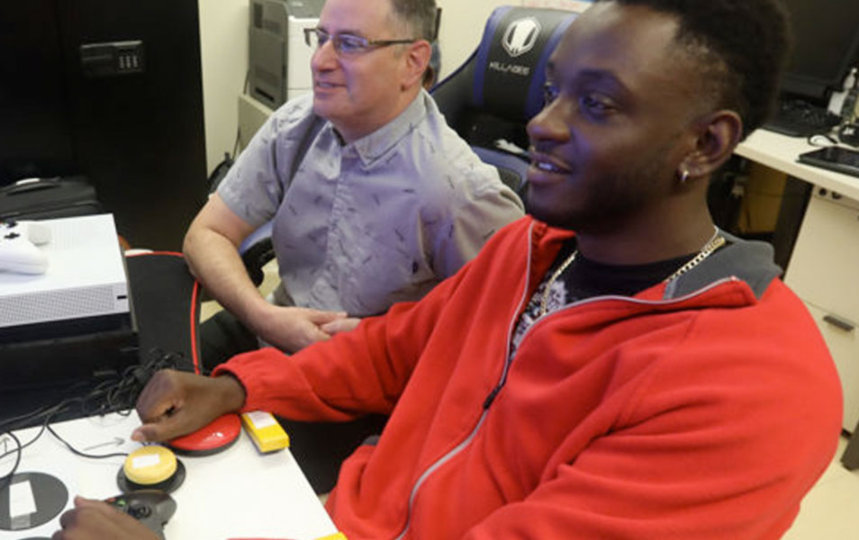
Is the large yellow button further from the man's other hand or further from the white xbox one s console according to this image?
the man's other hand

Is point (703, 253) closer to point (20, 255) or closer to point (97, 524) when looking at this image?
point (97, 524)

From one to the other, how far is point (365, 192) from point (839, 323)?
4.95ft

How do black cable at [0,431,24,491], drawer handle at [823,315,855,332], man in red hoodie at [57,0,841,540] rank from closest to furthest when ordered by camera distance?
man in red hoodie at [57,0,841,540] → black cable at [0,431,24,491] → drawer handle at [823,315,855,332]

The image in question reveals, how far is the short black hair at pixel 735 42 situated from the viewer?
69 centimetres

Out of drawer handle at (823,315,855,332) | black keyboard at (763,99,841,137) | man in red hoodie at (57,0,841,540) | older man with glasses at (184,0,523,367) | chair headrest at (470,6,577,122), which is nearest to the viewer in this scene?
man in red hoodie at (57,0,841,540)

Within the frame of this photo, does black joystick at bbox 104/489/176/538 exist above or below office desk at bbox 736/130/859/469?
above

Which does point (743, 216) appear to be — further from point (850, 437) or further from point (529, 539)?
point (529, 539)

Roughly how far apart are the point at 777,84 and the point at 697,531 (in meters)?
0.45

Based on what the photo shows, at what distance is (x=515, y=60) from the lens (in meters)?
1.61

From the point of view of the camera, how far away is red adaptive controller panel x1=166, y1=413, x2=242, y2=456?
0.81m

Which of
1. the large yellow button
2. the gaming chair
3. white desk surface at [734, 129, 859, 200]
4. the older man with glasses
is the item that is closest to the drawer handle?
white desk surface at [734, 129, 859, 200]

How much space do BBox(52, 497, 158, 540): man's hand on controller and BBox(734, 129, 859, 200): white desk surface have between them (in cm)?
160

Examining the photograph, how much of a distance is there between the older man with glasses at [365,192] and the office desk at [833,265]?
115 centimetres

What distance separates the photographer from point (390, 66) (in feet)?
4.28
